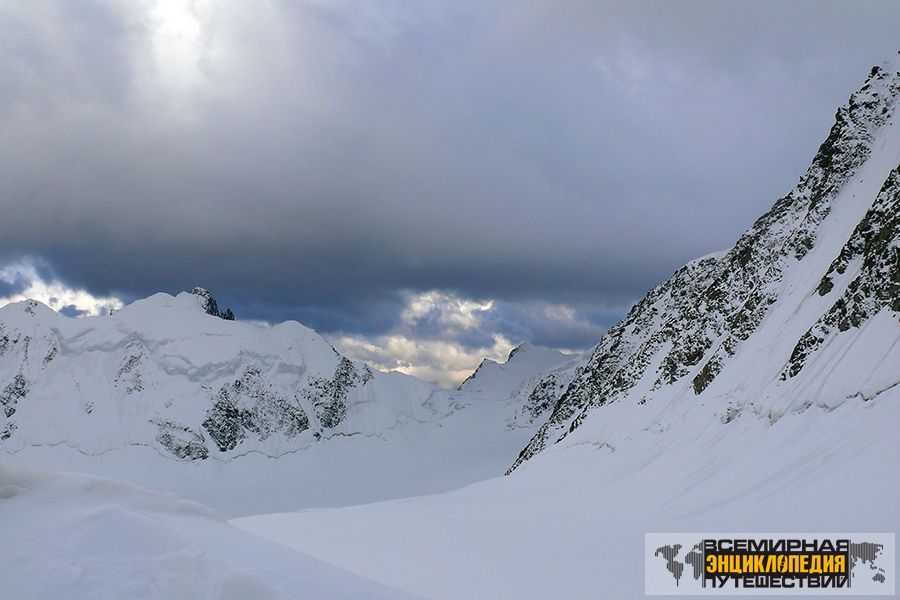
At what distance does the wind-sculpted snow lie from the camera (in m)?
31.8

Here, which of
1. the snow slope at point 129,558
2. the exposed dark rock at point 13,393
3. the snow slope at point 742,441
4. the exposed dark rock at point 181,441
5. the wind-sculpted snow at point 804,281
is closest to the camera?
the snow slope at point 129,558

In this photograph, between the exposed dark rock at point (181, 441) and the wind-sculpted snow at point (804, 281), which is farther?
the exposed dark rock at point (181, 441)

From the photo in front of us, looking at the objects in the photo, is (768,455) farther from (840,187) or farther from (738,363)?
(840,187)

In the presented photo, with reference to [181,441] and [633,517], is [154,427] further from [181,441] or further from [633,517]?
[633,517]

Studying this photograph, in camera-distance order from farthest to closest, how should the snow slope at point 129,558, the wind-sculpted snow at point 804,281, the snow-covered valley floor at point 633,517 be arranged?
the wind-sculpted snow at point 804,281 → the snow-covered valley floor at point 633,517 → the snow slope at point 129,558

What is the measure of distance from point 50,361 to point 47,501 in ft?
701

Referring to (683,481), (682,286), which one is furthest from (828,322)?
(682,286)

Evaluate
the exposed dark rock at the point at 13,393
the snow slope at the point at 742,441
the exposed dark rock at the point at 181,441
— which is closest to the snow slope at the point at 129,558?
the snow slope at the point at 742,441

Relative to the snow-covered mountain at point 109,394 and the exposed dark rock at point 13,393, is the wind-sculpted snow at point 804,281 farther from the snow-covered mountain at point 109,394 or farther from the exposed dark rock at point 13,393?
the exposed dark rock at point 13,393

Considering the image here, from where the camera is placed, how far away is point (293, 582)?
490 cm

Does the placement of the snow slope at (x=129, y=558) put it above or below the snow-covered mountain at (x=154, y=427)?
below

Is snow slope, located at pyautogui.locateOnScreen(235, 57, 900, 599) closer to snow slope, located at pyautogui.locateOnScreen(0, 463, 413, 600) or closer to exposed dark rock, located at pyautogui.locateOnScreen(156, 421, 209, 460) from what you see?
snow slope, located at pyautogui.locateOnScreen(0, 463, 413, 600)
